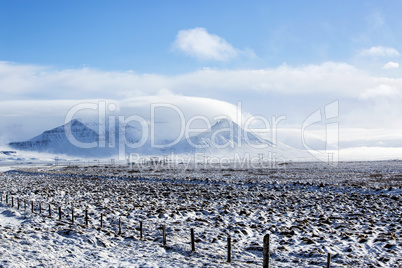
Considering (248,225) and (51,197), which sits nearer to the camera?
(248,225)

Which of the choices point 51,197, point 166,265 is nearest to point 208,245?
point 166,265

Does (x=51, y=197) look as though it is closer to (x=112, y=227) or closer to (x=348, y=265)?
(x=112, y=227)

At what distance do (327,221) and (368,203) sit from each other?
26.4 feet

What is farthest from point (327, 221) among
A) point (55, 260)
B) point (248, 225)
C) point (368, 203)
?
point (55, 260)

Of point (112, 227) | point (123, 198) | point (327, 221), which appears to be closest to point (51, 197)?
point (123, 198)

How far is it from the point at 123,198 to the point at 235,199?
8720 millimetres

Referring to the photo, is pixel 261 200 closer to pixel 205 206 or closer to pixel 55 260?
pixel 205 206

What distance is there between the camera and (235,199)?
2630 cm

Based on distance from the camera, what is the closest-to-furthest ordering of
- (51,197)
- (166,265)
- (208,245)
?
(166,265) < (208,245) < (51,197)

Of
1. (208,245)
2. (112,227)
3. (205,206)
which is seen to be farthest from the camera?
(205,206)

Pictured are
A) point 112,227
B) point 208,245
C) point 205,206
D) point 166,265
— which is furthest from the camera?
point 205,206

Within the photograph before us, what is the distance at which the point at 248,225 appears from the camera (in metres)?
17.0

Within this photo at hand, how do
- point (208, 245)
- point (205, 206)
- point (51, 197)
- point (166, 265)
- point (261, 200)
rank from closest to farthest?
point (166, 265)
point (208, 245)
point (205, 206)
point (261, 200)
point (51, 197)

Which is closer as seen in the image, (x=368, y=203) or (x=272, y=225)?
(x=272, y=225)
